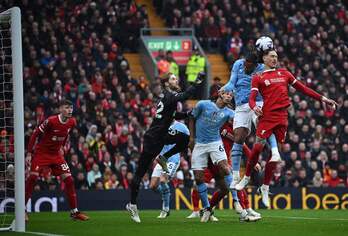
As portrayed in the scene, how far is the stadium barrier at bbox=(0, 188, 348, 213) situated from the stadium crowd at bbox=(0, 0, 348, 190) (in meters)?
0.89

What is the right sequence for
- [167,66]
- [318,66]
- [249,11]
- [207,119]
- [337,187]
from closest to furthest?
[207,119] < [337,187] < [167,66] < [318,66] < [249,11]

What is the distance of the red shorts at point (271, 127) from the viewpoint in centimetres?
1627

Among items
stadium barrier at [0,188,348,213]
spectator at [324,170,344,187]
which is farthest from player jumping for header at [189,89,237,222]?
spectator at [324,170,344,187]

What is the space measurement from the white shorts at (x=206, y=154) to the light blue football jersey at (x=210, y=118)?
0.34 feet

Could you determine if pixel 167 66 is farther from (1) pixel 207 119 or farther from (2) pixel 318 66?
(1) pixel 207 119

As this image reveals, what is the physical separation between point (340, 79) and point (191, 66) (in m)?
5.96

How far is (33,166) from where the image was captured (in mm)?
19344

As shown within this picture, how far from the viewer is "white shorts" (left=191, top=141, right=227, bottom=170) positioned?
18234 mm

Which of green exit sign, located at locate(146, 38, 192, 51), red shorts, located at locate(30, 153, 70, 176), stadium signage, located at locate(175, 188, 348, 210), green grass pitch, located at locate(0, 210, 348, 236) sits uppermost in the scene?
green exit sign, located at locate(146, 38, 192, 51)

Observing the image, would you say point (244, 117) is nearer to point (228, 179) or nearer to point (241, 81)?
point (241, 81)

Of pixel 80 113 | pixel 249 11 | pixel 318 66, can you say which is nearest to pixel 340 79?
pixel 318 66

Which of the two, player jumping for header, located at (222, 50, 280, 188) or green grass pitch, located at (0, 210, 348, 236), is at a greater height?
player jumping for header, located at (222, 50, 280, 188)

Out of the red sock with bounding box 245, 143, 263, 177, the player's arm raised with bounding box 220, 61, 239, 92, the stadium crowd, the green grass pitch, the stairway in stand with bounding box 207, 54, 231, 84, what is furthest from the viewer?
the stairway in stand with bounding box 207, 54, 231, 84

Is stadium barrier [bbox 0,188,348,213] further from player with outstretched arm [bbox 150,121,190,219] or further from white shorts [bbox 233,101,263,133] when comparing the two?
white shorts [bbox 233,101,263,133]
